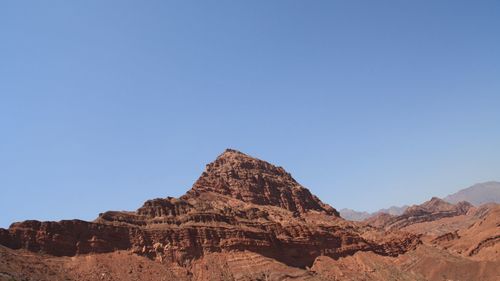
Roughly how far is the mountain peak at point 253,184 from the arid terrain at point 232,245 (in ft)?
1.52

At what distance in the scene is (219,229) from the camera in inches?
4154

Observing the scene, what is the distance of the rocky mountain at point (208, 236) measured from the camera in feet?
282

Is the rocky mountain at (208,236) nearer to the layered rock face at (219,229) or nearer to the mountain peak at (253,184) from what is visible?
the layered rock face at (219,229)

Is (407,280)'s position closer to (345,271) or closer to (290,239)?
(345,271)

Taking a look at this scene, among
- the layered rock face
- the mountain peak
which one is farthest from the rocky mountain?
the mountain peak

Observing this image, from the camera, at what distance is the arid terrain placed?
84.8 meters

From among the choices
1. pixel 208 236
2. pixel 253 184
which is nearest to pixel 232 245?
pixel 208 236

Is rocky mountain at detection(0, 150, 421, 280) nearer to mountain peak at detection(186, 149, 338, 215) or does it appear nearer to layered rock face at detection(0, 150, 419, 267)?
layered rock face at detection(0, 150, 419, 267)

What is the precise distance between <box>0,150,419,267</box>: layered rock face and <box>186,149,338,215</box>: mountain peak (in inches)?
12.6

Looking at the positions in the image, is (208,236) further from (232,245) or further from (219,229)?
(232,245)

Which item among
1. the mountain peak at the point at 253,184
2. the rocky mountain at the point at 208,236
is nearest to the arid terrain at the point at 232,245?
the rocky mountain at the point at 208,236

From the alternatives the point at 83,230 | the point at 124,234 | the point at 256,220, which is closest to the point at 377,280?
the point at 256,220

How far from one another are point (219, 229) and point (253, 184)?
156 feet

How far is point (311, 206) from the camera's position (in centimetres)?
16225
